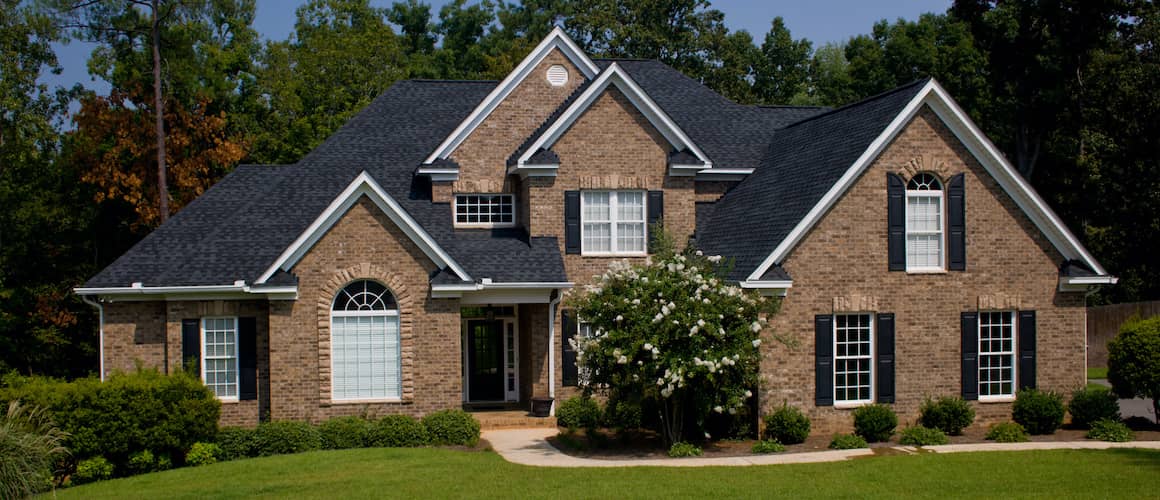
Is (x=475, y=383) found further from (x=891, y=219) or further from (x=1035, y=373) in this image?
(x=1035, y=373)

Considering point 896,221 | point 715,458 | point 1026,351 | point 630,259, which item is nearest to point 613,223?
point 630,259

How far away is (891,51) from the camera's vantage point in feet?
172

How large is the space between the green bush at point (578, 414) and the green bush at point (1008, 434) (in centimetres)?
811

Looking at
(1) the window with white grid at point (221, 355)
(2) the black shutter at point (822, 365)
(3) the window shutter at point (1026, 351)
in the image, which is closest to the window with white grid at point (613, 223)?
(2) the black shutter at point (822, 365)

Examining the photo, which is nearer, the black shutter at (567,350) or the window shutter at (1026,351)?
the window shutter at (1026,351)

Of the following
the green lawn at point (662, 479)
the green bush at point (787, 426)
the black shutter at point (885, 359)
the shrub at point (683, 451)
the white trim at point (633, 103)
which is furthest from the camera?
the white trim at point (633, 103)

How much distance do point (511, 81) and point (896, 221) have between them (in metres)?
10.5

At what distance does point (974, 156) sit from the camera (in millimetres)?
22438

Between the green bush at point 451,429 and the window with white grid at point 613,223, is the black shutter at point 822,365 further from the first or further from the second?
the green bush at point 451,429

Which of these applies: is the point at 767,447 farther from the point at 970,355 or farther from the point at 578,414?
the point at 970,355

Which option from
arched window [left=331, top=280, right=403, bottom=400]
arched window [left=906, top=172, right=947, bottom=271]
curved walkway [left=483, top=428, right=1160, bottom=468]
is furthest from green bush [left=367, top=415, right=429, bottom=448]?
arched window [left=906, top=172, right=947, bottom=271]

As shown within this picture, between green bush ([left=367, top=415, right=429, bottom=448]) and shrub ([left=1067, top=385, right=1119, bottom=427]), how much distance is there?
13.9 meters

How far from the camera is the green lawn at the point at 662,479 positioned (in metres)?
15.8

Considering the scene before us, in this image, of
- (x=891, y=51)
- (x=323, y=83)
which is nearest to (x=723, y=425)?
(x=323, y=83)
